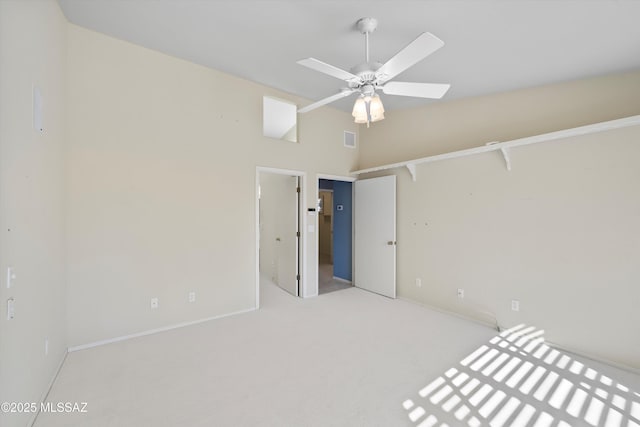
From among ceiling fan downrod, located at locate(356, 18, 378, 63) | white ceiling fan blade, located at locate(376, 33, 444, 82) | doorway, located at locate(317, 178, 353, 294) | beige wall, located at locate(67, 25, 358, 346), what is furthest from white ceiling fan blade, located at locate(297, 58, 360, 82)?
doorway, located at locate(317, 178, 353, 294)

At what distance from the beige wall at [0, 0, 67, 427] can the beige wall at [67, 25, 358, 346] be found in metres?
0.25

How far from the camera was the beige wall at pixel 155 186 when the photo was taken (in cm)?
269

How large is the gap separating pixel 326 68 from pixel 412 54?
610 millimetres

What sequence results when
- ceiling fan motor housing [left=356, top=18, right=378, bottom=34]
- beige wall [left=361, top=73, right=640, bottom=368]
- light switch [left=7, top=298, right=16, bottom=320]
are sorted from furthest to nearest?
beige wall [left=361, top=73, right=640, bottom=368], ceiling fan motor housing [left=356, top=18, right=378, bottom=34], light switch [left=7, top=298, right=16, bottom=320]

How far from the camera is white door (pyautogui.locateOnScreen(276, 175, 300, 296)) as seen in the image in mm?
4438

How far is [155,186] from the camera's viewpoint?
10.0 ft

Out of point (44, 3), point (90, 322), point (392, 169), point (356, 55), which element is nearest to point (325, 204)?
point (392, 169)

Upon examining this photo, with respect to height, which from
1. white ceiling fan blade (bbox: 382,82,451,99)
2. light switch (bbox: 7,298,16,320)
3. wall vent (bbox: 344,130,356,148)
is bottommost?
light switch (bbox: 7,298,16,320)

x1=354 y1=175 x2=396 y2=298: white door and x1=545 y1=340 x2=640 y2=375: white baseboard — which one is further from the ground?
x1=354 y1=175 x2=396 y2=298: white door

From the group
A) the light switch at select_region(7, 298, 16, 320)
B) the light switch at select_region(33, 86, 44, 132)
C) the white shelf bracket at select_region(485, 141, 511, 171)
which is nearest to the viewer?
the light switch at select_region(7, 298, 16, 320)

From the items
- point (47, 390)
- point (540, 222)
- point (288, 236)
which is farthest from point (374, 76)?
point (47, 390)

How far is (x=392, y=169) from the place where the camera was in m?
4.46

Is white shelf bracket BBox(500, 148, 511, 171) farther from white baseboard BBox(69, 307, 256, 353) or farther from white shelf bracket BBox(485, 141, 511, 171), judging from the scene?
white baseboard BBox(69, 307, 256, 353)

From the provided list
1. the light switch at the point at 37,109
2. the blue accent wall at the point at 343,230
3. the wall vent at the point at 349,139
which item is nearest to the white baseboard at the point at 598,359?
the blue accent wall at the point at 343,230
